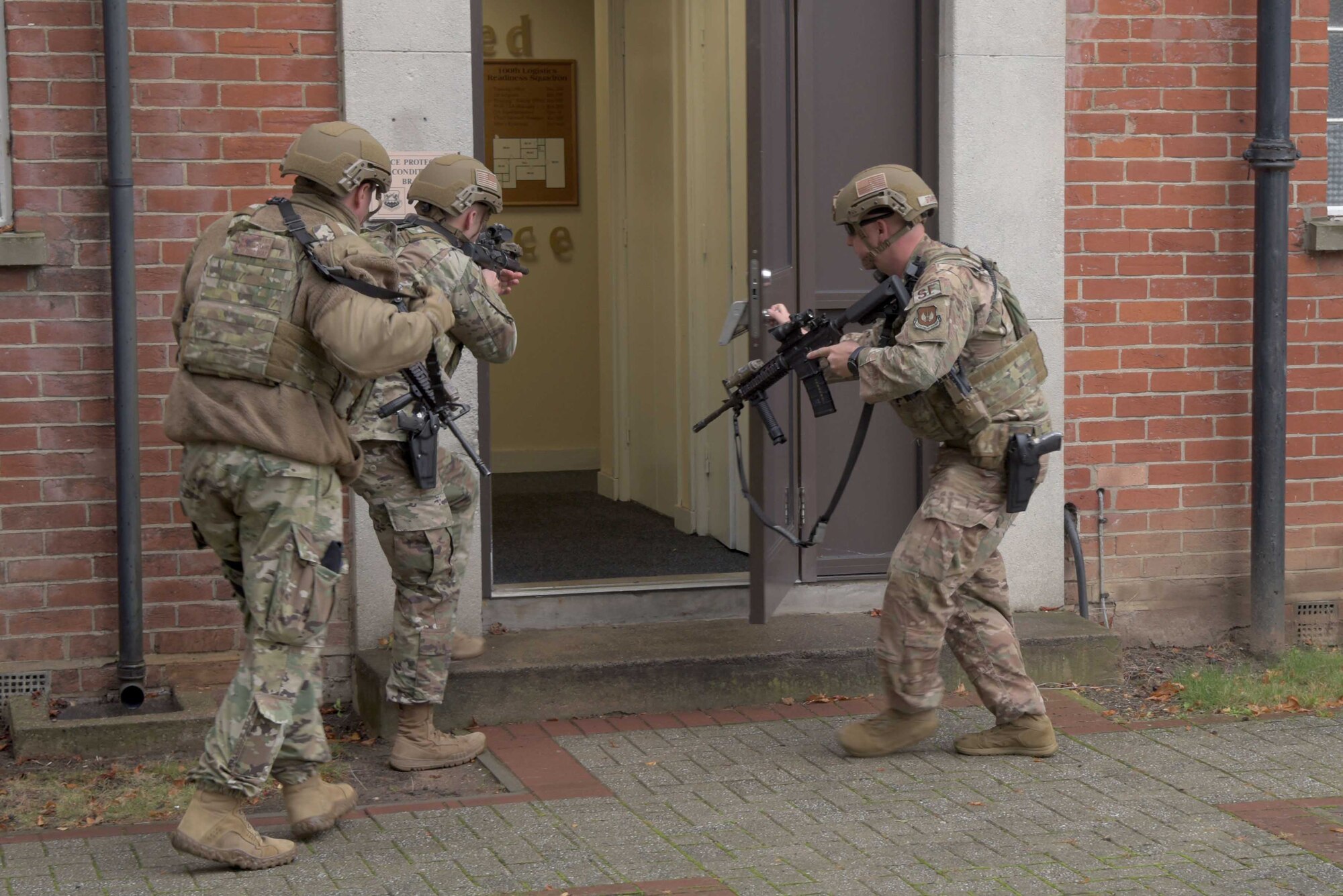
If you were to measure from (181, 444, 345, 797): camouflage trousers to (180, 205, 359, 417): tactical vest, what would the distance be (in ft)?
0.76

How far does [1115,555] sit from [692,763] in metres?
2.46

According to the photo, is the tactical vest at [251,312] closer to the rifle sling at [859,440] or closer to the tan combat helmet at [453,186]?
the tan combat helmet at [453,186]

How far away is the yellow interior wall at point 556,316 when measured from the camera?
10422 millimetres

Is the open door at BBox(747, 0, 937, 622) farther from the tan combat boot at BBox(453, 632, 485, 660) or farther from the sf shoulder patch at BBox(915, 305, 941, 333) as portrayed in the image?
the sf shoulder patch at BBox(915, 305, 941, 333)

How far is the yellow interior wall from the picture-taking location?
1042 cm

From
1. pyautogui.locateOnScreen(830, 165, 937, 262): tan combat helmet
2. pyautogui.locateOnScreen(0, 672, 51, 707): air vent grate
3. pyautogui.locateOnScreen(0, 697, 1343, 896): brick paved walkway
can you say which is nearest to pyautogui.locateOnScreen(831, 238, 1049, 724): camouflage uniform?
pyautogui.locateOnScreen(830, 165, 937, 262): tan combat helmet

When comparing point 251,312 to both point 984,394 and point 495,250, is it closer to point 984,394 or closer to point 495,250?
point 495,250

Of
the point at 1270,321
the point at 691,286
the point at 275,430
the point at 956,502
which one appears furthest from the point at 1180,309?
the point at 275,430

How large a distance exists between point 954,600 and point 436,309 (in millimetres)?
2061

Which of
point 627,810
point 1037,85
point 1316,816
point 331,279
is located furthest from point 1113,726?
point 331,279

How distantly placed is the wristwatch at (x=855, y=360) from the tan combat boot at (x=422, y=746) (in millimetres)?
1800

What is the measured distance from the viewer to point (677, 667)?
20.1ft

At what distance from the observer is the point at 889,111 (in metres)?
6.86

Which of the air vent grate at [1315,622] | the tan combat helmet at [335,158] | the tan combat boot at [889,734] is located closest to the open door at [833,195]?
the tan combat boot at [889,734]
